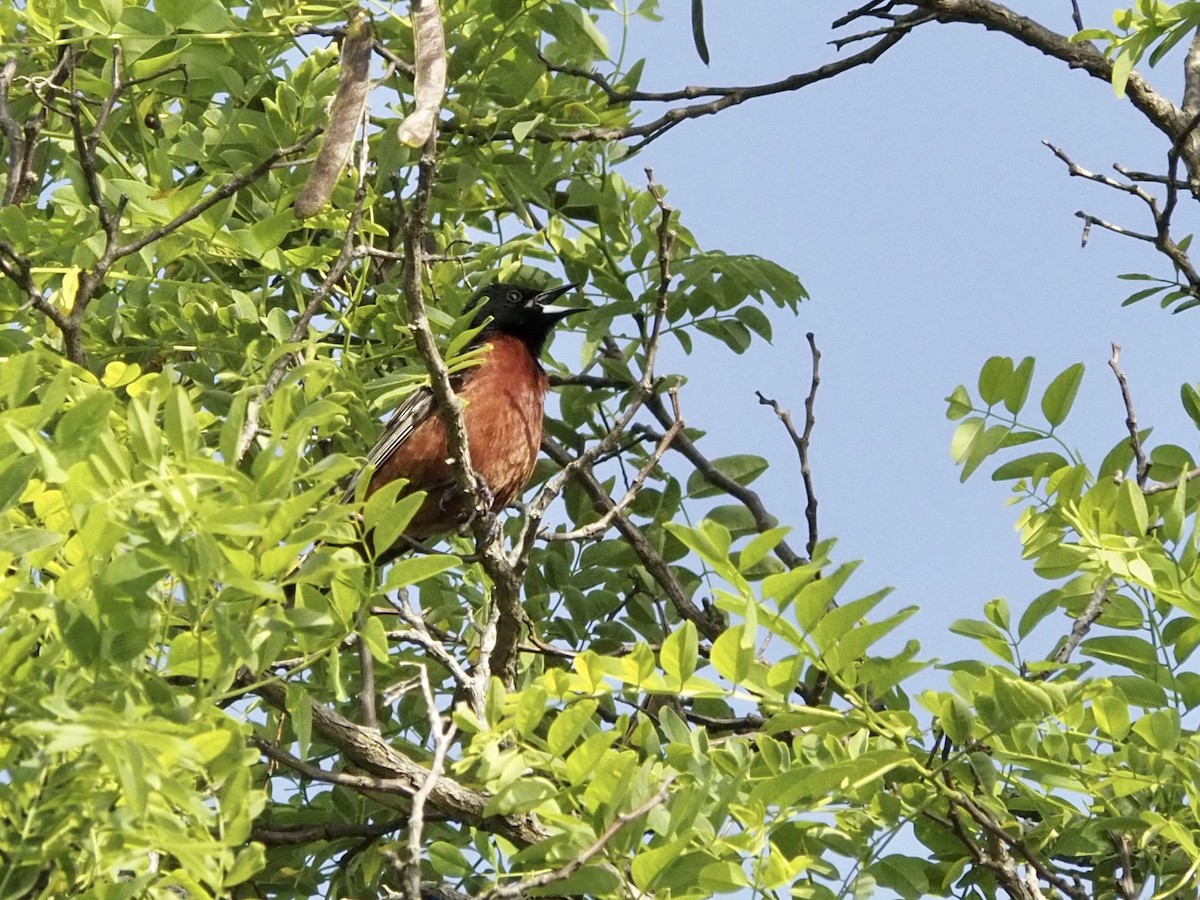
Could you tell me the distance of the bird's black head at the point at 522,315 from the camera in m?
6.21

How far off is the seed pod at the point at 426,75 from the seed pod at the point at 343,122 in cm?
22

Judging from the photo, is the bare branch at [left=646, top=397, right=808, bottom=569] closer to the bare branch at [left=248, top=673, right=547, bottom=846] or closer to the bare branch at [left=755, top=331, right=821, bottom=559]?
the bare branch at [left=755, top=331, right=821, bottom=559]

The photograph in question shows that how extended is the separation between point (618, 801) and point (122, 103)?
2857 millimetres

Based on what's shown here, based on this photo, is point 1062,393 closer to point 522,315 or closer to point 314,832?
point 314,832

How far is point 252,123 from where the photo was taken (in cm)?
419

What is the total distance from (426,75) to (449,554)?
0.93 meters

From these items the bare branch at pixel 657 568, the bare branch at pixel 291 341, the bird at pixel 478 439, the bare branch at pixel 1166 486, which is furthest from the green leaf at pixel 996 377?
the bird at pixel 478 439

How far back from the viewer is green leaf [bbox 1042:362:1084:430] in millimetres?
3090

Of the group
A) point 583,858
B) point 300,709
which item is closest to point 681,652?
point 583,858

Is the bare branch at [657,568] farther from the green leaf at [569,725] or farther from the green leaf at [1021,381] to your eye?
the green leaf at [569,725]

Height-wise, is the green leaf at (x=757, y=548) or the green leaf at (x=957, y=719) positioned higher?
the green leaf at (x=757, y=548)

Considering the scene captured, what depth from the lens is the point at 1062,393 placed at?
3.10 metres

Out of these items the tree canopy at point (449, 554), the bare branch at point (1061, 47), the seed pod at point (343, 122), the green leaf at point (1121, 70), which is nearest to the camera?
the tree canopy at point (449, 554)

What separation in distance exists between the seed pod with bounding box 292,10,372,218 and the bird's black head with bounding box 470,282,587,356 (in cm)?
288
